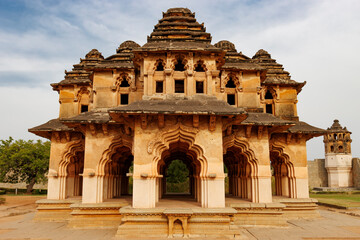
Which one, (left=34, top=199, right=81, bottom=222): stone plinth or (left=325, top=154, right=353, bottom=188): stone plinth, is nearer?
(left=34, top=199, right=81, bottom=222): stone plinth

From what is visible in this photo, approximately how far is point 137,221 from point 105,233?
80.0 inches

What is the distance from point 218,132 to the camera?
36.4ft

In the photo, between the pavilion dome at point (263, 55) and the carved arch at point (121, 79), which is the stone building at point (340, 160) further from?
the carved arch at point (121, 79)

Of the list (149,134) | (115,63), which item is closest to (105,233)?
(149,134)

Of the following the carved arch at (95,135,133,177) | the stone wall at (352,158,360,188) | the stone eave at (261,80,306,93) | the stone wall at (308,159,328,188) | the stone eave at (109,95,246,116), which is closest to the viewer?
the stone eave at (109,95,246,116)

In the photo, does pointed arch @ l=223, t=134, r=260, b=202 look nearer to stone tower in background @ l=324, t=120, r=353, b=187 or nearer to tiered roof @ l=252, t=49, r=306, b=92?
tiered roof @ l=252, t=49, r=306, b=92

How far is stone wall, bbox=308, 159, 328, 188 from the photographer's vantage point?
149 ft

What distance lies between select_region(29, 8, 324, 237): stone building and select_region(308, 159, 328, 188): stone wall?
32.6 metres

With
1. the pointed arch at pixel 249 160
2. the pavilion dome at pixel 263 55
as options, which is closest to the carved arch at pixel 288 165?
the pointed arch at pixel 249 160

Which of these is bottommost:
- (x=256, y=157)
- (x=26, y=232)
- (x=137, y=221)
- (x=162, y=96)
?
(x=26, y=232)

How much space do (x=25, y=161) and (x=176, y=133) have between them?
31.7 meters

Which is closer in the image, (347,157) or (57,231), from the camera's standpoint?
(57,231)

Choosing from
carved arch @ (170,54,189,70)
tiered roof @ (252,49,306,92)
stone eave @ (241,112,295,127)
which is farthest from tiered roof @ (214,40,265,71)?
carved arch @ (170,54,189,70)

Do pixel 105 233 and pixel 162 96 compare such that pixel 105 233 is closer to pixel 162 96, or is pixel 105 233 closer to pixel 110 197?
pixel 110 197
